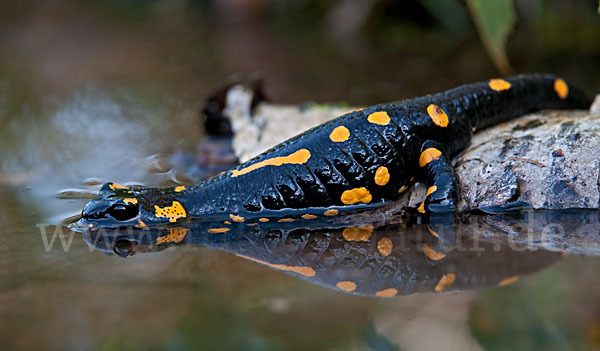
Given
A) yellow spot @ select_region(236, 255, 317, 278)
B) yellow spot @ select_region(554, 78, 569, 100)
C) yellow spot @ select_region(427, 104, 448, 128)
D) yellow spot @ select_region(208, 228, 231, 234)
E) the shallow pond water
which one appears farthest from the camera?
yellow spot @ select_region(554, 78, 569, 100)

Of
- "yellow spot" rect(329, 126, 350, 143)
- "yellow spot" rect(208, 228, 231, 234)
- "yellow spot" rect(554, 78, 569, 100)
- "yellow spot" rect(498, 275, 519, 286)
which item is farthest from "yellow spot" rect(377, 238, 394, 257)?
"yellow spot" rect(554, 78, 569, 100)

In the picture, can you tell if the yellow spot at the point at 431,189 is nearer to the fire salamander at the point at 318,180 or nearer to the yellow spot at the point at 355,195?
the fire salamander at the point at 318,180

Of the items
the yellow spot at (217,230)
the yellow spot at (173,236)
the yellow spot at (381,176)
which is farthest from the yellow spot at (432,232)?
the yellow spot at (173,236)

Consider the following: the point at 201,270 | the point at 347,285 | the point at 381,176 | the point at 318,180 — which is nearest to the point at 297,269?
the point at 347,285

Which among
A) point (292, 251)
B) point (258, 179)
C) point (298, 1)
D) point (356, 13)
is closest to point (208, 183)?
point (258, 179)

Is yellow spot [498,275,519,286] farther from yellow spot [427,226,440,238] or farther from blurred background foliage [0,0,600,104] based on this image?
blurred background foliage [0,0,600,104]
